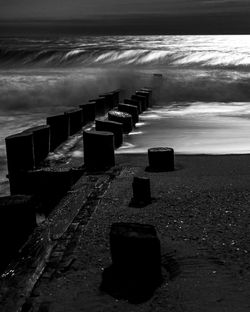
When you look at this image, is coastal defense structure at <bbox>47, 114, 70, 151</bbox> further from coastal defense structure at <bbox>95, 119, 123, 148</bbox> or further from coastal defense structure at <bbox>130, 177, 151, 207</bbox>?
coastal defense structure at <bbox>130, 177, 151, 207</bbox>

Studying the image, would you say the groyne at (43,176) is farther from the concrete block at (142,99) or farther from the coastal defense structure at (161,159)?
the concrete block at (142,99)

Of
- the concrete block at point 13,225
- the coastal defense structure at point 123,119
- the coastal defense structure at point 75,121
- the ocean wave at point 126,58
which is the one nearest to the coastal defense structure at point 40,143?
the coastal defense structure at point 75,121

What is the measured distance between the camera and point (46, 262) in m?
2.46

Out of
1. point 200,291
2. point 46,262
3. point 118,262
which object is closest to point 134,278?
point 118,262

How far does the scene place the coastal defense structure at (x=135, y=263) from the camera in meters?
2.21

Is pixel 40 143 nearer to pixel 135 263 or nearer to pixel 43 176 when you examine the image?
pixel 43 176

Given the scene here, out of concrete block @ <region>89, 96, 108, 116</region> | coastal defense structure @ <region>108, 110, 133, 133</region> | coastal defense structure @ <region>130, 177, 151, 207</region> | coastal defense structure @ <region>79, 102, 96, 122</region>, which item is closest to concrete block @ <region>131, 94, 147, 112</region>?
concrete block @ <region>89, 96, 108, 116</region>

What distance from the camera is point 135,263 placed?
2.24 metres

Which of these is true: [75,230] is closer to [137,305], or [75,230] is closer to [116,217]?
[116,217]

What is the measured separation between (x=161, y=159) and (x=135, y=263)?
233 cm

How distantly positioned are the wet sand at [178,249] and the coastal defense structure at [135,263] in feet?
0.16

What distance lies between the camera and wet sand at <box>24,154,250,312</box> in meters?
2.17

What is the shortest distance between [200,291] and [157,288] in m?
0.19

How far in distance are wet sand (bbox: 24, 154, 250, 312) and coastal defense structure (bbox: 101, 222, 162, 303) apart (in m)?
0.05
